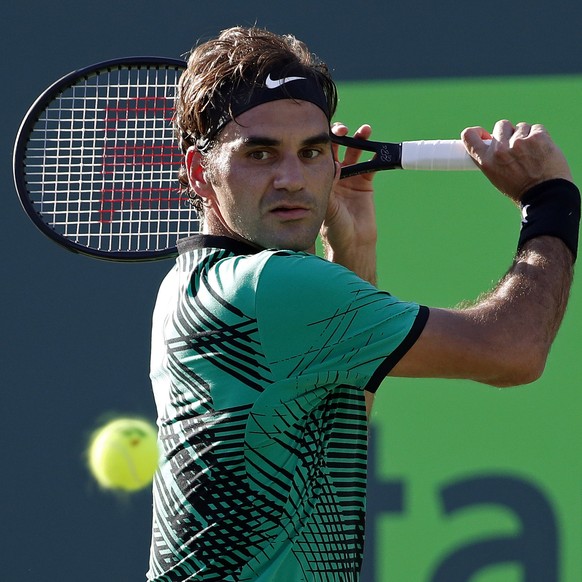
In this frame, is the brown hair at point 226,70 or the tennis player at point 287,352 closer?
the tennis player at point 287,352

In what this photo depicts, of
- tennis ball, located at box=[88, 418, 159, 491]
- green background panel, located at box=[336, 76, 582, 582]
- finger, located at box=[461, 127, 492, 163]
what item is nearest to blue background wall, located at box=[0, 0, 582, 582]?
green background panel, located at box=[336, 76, 582, 582]

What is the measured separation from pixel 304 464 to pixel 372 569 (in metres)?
2.04

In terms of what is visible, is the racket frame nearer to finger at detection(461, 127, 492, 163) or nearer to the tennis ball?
the tennis ball

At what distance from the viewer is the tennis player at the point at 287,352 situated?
196cm

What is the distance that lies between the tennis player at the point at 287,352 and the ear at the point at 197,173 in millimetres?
129

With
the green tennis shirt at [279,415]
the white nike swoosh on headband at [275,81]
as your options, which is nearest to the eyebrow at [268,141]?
the white nike swoosh on headband at [275,81]

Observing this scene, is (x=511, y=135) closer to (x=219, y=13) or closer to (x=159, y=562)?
(x=159, y=562)

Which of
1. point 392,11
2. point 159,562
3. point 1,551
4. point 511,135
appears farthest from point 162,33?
point 159,562

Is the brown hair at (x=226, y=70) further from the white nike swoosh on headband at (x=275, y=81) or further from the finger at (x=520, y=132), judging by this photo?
the finger at (x=520, y=132)

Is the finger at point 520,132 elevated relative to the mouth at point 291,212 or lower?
elevated

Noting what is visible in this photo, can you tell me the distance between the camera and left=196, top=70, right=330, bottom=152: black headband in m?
2.23

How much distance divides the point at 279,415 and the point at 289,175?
469mm

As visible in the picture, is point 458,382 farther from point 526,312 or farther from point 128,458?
point 526,312

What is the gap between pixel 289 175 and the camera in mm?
2166
